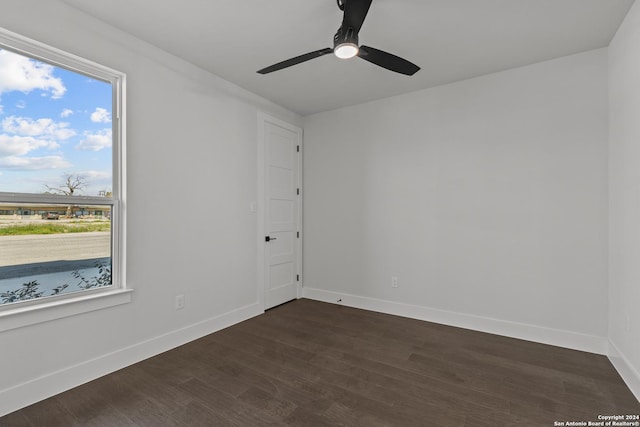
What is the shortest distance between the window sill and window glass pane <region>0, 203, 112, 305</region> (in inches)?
4.2

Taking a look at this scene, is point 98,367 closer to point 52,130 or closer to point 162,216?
point 162,216

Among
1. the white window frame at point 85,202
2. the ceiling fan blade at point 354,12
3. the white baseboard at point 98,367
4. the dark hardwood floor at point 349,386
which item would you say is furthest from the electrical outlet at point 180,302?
the ceiling fan blade at point 354,12

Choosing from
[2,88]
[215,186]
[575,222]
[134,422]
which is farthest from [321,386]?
[2,88]

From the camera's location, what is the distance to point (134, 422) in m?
1.83

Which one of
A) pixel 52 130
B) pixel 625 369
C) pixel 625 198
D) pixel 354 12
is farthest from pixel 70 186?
pixel 625 369

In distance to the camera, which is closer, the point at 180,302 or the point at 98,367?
the point at 98,367

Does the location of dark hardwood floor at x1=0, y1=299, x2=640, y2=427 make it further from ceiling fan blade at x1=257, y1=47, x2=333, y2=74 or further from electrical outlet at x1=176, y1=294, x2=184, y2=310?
ceiling fan blade at x1=257, y1=47, x2=333, y2=74

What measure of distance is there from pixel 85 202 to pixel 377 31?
8.60ft

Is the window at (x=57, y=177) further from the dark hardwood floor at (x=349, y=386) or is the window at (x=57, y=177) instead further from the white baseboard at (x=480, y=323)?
the white baseboard at (x=480, y=323)

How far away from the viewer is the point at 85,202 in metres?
2.30

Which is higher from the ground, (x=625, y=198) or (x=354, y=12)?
(x=354, y=12)

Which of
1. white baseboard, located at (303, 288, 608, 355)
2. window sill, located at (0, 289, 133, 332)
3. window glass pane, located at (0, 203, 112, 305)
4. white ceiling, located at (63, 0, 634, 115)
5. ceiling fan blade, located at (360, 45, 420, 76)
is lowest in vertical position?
white baseboard, located at (303, 288, 608, 355)

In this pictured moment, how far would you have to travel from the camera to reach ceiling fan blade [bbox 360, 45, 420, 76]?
202 centimetres

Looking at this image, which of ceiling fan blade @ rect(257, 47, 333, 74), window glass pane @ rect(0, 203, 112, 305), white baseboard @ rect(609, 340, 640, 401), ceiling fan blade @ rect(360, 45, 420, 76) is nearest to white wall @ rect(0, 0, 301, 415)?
window glass pane @ rect(0, 203, 112, 305)
